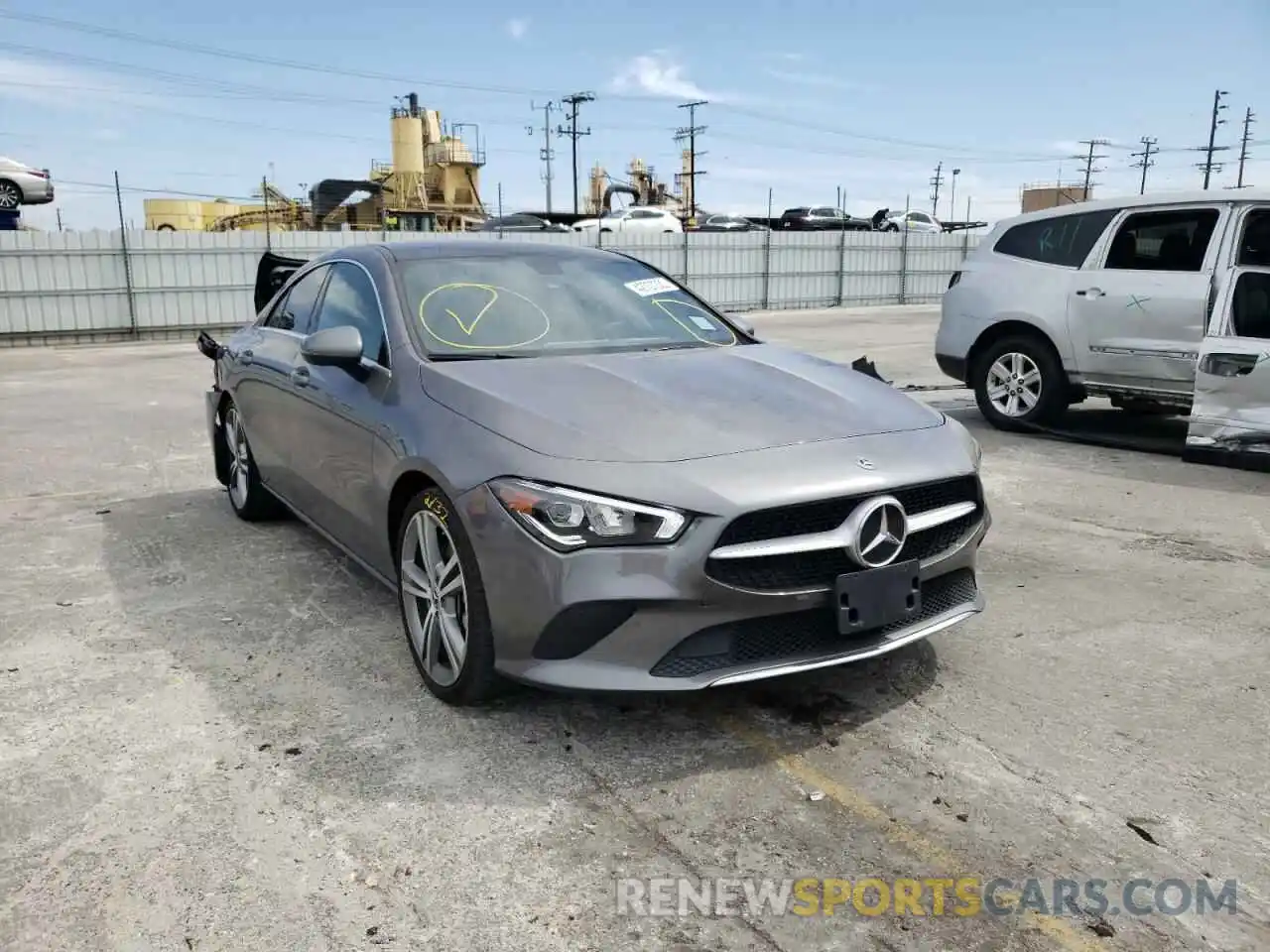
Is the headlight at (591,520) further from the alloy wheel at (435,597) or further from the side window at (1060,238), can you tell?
the side window at (1060,238)

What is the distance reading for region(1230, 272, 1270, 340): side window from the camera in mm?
6246

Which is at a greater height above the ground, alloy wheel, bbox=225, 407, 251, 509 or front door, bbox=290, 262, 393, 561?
front door, bbox=290, 262, 393, 561

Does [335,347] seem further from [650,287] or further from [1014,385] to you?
[1014,385]

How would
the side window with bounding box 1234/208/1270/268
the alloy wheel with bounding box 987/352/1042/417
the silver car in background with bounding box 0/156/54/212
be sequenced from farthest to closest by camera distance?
the silver car in background with bounding box 0/156/54/212 → the alloy wheel with bounding box 987/352/1042/417 → the side window with bounding box 1234/208/1270/268

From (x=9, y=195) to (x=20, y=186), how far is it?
29 centimetres

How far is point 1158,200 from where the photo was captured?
7098mm

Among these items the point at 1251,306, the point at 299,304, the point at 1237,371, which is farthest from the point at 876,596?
the point at 1251,306

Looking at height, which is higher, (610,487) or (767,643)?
(610,487)

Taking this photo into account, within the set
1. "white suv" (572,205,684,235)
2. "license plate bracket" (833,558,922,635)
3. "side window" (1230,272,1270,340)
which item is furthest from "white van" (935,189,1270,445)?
"white suv" (572,205,684,235)

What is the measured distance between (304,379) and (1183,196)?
235 inches

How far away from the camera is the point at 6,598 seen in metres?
4.29

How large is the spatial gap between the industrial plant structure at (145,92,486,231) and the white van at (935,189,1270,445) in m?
31.8

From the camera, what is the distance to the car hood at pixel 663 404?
113 inches

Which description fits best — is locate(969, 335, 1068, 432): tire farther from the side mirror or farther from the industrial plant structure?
the industrial plant structure
